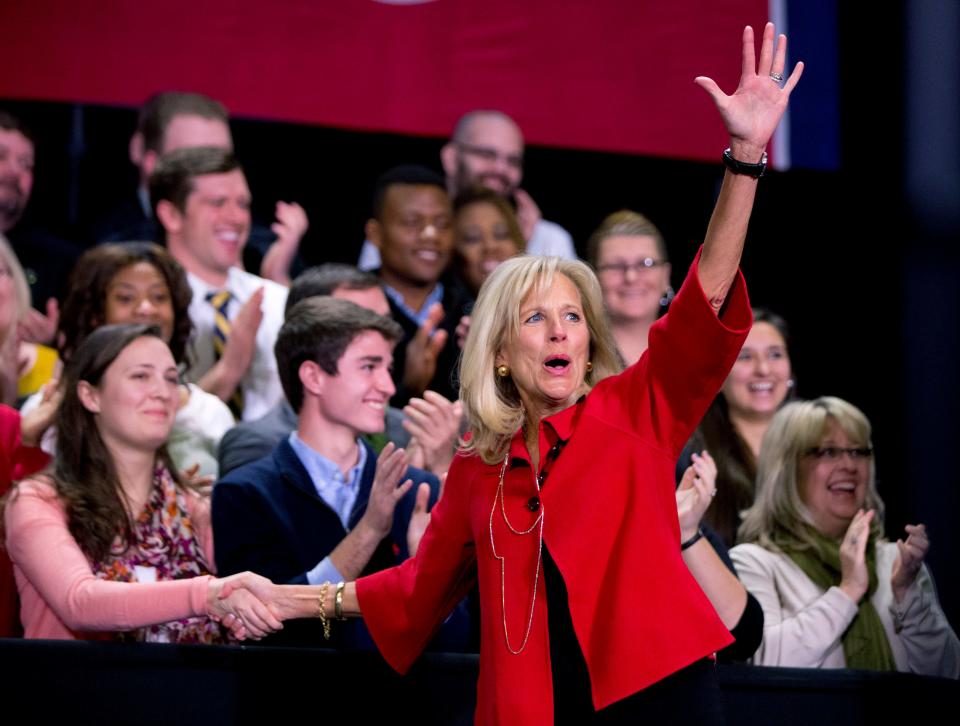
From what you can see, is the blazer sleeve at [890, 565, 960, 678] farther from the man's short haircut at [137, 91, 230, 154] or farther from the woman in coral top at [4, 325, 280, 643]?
the man's short haircut at [137, 91, 230, 154]

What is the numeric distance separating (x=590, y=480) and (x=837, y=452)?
1.65 meters

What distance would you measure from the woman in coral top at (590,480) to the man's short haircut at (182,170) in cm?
233

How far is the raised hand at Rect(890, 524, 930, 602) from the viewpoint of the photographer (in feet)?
10.6

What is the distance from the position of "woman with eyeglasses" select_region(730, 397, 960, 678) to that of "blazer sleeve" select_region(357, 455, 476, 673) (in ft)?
3.61

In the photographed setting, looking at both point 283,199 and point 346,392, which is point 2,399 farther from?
point 283,199

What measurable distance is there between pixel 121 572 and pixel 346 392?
68 cm

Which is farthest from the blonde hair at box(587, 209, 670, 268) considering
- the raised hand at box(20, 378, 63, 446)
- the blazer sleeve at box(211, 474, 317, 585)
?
the raised hand at box(20, 378, 63, 446)

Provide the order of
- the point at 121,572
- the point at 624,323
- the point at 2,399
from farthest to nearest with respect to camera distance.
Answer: the point at 624,323
the point at 2,399
the point at 121,572

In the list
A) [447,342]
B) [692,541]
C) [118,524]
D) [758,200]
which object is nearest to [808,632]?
[692,541]

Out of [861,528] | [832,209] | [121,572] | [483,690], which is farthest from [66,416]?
[832,209]

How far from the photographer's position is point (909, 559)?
3.27 metres

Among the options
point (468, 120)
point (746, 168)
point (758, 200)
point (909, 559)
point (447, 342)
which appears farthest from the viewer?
point (758, 200)

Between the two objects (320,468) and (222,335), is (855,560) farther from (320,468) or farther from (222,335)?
(222,335)

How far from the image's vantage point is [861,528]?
3.41 meters
